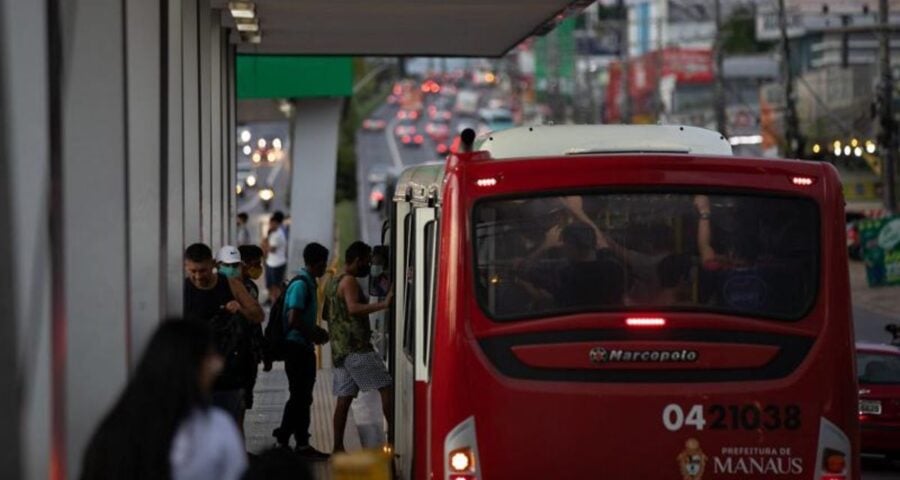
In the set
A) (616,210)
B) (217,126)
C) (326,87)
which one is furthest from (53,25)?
(326,87)

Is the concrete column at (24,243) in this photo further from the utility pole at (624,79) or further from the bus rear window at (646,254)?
the utility pole at (624,79)

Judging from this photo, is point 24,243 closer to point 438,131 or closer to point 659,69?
point 659,69

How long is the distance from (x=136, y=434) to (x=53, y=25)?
3.64 meters

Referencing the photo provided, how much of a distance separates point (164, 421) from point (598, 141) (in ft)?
21.2

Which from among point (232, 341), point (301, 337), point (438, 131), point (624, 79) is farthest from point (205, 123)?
point (438, 131)

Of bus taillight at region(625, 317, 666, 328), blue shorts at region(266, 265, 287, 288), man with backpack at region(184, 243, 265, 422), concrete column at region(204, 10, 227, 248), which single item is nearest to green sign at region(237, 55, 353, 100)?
blue shorts at region(266, 265, 287, 288)

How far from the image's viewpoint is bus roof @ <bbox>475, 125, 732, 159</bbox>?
40.6ft

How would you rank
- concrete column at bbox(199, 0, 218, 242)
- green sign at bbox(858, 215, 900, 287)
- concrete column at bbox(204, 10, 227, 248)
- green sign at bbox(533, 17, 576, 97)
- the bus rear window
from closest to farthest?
the bus rear window, concrete column at bbox(199, 0, 218, 242), concrete column at bbox(204, 10, 227, 248), green sign at bbox(858, 215, 900, 287), green sign at bbox(533, 17, 576, 97)

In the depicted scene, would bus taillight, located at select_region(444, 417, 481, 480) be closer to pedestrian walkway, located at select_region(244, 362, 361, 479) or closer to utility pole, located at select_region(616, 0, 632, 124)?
pedestrian walkway, located at select_region(244, 362, 361, 479)

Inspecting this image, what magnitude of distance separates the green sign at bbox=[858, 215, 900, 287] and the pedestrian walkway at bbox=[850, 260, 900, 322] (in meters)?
0.29

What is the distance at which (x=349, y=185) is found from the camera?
8488cm

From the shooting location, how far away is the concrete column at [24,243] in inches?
298

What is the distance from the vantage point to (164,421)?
6.27 metres

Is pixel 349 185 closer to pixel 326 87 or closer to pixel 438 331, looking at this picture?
pixel 326 87
